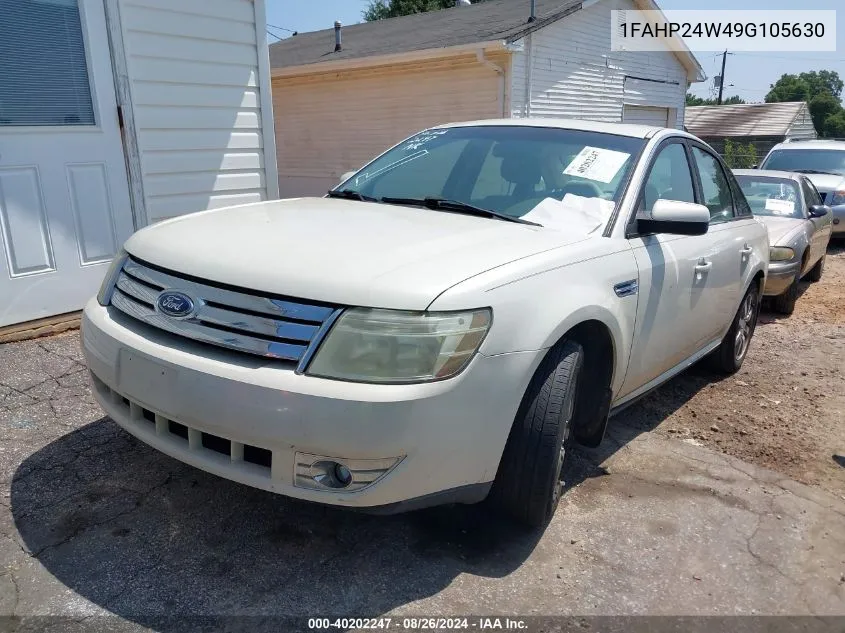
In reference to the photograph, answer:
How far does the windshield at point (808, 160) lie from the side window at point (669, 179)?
961 cm

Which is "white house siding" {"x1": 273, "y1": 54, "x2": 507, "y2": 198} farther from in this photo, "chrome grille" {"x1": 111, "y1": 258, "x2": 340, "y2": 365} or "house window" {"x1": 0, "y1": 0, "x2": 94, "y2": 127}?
"chrome grille" {"x1": 111, "y1": 258, "x2": 340, "y2": 365}

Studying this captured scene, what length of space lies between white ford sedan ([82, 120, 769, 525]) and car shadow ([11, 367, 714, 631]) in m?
0.34

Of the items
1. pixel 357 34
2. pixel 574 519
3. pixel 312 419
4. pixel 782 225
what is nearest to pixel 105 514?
pixel 312 419

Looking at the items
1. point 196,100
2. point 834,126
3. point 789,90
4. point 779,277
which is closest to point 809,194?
point 779,277

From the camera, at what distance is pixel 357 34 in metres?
16.8

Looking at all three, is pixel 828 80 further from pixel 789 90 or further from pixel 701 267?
pixel 701 267

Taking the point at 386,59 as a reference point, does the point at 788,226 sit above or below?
below

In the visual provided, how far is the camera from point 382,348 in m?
2.11

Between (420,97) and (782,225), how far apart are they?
24.7 ft

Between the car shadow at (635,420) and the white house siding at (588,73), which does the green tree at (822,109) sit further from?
the car shadow at (635,420)

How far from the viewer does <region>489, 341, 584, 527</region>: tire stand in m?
2.45

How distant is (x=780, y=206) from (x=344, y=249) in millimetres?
7231

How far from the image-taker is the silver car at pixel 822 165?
36.1 ft

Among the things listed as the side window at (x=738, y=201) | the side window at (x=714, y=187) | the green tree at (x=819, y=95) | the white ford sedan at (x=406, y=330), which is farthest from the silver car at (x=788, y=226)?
the green tree at (x=819, y=95)
